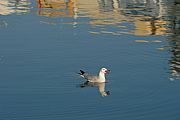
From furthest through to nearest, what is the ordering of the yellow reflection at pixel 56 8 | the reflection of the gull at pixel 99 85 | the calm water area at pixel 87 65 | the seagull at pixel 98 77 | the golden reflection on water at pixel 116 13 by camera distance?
the yellow reflection at pixel 56 8 < the golden reflection on water at pixel 116 13 < the seagull at pixel 98 77 < the reflection of the gull at pixel 99 85 < the calm water area at pixel 87 65

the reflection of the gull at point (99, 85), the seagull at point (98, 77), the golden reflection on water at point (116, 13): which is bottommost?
the golden reflection on water at point (116, 13)

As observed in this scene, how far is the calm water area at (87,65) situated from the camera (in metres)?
13.3

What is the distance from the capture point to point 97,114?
42.3 feet

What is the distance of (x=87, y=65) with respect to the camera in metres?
17.9

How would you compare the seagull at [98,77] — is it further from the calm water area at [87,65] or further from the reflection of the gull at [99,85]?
the calm water area at [87,65]

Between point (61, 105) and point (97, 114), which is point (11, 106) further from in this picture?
point (97, 114)

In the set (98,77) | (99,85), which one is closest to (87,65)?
(98,77)

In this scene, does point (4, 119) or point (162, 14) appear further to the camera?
point (162, 14)

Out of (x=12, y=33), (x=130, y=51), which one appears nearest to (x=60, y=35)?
(x=12, y=33)

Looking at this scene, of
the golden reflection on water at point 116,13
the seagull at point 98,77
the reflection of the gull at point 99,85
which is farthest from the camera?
the golden reflection on water at point 116,13

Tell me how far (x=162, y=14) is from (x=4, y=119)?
897 inches

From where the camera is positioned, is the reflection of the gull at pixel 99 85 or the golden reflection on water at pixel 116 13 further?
the golden reflection on water at pixel 116 13

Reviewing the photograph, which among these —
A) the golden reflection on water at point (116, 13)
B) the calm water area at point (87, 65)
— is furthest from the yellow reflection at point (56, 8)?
the calm water area at point (87, 65)

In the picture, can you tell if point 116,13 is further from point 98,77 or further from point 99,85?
point 99,85
